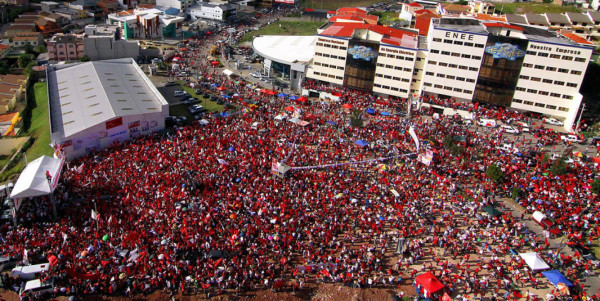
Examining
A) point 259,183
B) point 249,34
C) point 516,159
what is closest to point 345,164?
point 259,183

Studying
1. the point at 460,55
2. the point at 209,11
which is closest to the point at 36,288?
the point at 460,55

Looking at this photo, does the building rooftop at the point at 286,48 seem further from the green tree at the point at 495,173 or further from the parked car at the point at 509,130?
the green tree at the point at 495,173

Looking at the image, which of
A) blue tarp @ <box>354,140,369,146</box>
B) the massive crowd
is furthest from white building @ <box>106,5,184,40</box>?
blue tarp @ <box>354,140,369,146</box>

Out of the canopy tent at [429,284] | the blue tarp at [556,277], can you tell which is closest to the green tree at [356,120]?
the canopy tent at [429,284]

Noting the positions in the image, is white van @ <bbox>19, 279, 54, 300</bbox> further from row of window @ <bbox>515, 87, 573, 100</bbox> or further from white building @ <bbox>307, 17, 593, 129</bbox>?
row of window @ <bbox>515, 87, 573, 100</bbox>

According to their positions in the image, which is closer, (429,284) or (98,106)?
(429,284)

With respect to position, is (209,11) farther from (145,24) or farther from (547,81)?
(547,81)
